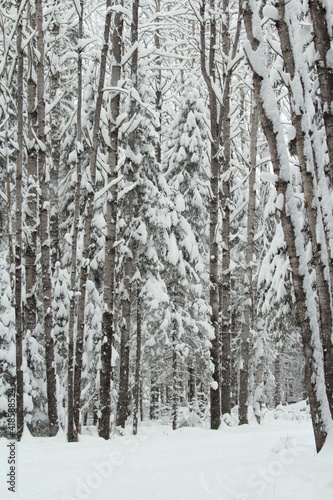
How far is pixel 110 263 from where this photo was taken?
27.7 feet

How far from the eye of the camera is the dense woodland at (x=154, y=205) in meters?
4.53

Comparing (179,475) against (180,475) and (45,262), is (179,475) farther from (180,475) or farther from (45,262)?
(45,262)

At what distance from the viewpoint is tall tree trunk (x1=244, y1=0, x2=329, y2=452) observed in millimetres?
4414

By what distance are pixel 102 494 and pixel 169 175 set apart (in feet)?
44.4

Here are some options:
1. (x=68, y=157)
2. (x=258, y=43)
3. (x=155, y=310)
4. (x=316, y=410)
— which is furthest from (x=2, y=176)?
(x=316, y=410)

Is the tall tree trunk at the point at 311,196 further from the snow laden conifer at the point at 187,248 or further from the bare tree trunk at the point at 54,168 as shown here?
the snow laden conifer at the point at 187,248

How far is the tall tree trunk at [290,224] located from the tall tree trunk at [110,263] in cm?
420

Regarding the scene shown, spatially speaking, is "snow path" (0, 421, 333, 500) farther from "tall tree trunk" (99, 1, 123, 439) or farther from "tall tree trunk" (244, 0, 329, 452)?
"tall tree trunk" (99, 1, 123, 439)

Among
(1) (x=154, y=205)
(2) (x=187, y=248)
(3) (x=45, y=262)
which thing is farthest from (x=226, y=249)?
(3) (x=45, y=262)

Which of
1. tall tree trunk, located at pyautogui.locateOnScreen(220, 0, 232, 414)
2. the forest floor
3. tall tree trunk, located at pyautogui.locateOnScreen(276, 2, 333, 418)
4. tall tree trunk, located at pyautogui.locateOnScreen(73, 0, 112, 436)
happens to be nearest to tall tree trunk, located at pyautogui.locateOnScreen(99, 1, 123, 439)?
tall tree trunk, located at pyautogui.locateOnScreen(73, 0, 112, 436)

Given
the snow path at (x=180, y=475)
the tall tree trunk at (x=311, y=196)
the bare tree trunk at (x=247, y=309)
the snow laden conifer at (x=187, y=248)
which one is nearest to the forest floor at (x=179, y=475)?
the snow path at (x=180, y=475)

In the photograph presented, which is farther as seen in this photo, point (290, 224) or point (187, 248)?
point (187, 248)

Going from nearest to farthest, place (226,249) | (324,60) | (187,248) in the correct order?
(324,60) → (226,249) → (187,248)

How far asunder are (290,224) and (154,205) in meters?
9.04
